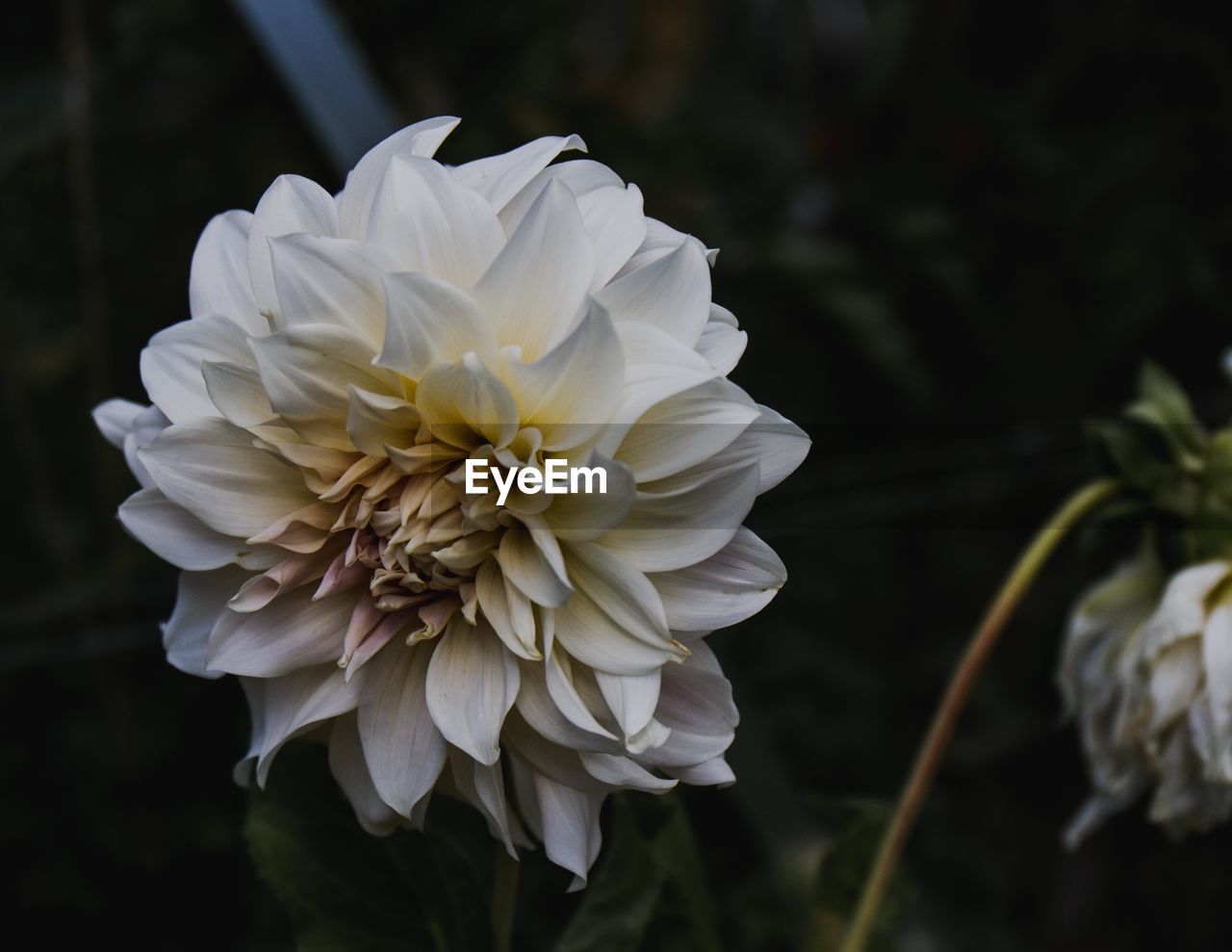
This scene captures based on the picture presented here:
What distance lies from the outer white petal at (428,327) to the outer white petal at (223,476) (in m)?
0.04

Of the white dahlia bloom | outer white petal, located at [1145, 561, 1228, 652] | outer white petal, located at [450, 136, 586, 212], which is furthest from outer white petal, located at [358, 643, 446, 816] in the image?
outer white petal, located at [1145, 561, 1228, 652]

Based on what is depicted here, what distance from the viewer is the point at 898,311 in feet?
2.62

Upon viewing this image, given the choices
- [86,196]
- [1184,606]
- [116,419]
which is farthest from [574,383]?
[86,196]

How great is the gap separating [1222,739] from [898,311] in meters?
0.50

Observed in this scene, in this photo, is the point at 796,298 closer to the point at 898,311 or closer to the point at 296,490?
the point at 898,311

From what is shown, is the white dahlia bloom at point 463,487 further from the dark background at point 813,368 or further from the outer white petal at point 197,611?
the dark background at point 813,368

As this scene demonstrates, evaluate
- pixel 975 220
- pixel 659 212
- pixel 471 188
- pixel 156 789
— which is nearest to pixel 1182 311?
pixel 975 220

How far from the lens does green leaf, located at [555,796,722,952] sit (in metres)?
0.30

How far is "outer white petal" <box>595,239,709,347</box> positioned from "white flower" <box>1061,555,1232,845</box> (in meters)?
0.22

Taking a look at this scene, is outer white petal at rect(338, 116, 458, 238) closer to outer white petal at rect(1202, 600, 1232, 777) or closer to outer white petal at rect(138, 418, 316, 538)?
outer white petal at rect(138, 418, 316, 538)

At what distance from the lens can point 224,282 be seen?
25 cm

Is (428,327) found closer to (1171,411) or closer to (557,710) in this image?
(557,710)

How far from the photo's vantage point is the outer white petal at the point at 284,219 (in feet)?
0.79

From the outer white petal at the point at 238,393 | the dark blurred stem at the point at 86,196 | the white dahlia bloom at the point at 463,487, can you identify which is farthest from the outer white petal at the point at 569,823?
the dark blurred stem at the point at 86,196
